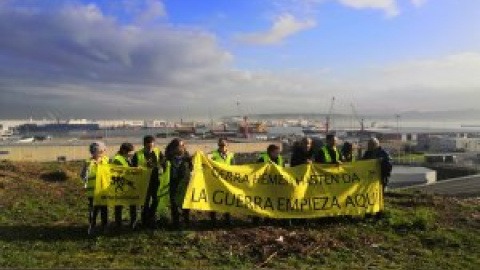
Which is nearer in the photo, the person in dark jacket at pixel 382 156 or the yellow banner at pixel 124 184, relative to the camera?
the yellow banner at pixel 124 184

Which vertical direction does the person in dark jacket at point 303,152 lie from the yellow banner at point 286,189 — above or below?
above

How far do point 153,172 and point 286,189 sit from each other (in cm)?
271

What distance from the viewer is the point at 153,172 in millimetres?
12203

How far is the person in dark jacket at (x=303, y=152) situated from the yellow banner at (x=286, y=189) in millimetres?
232

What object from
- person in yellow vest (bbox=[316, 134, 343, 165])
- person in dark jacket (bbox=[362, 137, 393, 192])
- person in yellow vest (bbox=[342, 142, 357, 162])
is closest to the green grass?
person in dark jacket (bbox=[362, 137, 393, 192])

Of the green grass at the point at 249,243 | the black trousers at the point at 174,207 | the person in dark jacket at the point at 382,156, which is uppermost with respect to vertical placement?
the person in dark jacket at the point at 382,156

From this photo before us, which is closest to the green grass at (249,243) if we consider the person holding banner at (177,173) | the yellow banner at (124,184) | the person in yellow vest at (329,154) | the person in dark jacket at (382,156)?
the person holding banner at (177,173)

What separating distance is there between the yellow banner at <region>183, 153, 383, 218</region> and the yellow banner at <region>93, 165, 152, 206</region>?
0.99m

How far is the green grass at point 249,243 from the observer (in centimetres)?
1016

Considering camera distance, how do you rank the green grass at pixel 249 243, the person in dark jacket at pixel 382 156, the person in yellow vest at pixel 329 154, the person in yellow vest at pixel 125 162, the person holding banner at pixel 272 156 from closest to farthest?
the green grass at pixel 249 243 → the person in yellow vest at pixel 125 162 → the person holding banner at pixel 272 156 → the person in yellow vest at pixel 329 154 → the person in dark jacket at pixel 382 156

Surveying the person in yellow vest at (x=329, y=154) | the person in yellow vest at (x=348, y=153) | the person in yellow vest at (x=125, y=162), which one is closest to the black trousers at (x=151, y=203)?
the person in yellow vest at (x=125, y=162)

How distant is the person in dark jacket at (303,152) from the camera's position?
42.8ft

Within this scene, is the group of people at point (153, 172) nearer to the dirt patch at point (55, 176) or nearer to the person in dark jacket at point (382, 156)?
the person in dark jacket at point (382, 156)

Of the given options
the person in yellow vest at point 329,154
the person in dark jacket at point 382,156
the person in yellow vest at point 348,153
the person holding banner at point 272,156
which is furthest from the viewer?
the person in yellow vest at point 348,153
